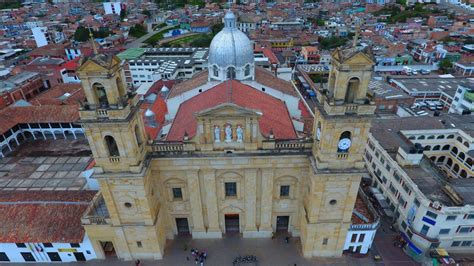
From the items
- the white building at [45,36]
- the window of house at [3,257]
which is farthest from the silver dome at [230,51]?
the white building at [45,36]

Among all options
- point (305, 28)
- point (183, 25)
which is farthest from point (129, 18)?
point (305, 28)

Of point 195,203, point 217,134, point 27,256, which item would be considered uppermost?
point 217,134

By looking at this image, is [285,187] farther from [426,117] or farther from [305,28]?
[305,28]

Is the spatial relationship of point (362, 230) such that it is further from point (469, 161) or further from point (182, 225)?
point (469, 161)

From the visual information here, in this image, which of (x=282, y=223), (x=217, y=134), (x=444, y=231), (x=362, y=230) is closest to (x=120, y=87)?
(x=217, y=134)

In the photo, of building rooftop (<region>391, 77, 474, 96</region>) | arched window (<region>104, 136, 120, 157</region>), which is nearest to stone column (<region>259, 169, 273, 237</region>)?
arched window (<region>104, 136, 120, 157</region>)

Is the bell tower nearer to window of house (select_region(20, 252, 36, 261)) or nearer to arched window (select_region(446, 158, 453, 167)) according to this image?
window of house (select_region(20, 252, 36, 261))
